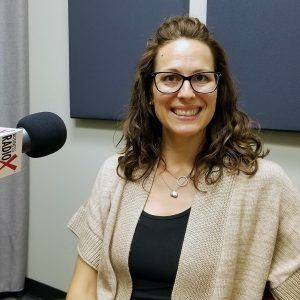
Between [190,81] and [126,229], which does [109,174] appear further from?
[190,81]

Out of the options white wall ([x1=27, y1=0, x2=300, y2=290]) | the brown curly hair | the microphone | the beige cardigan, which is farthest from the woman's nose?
white wall ([x1=27, y1=0, x2=300, y2=290])

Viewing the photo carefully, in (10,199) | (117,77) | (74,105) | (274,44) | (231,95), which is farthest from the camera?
(10,199)

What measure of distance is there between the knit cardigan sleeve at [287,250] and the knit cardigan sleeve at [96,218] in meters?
0.49

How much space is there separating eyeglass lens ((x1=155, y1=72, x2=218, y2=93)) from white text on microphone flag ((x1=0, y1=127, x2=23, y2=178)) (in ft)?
1.94

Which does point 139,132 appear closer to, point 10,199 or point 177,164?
point 177,164

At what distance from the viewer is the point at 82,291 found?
124 cm

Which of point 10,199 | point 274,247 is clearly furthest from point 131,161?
point 10,199

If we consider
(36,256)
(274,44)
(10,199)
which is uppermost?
(274,44)

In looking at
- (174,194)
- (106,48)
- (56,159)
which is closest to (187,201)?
(174,194)

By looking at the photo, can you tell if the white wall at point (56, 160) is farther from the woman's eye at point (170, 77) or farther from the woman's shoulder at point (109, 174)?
the woman's eye at point (170, 77)

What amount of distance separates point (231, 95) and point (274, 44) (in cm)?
38

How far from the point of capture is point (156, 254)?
1.12 m

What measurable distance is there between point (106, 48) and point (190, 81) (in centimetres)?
91

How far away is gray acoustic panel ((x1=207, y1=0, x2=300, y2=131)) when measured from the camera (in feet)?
4.73
